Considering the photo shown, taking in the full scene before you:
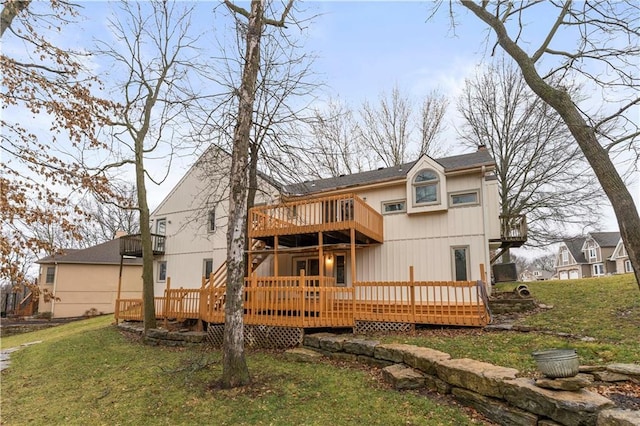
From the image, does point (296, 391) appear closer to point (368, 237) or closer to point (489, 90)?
point (368, 237)

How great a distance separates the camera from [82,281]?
22.6 m

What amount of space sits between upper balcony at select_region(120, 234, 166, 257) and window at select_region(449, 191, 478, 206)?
43.8 feet

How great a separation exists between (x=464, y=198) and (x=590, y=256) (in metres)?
39.6

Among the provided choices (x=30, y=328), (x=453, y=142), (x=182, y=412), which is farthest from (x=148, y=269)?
(x=453, y=142)

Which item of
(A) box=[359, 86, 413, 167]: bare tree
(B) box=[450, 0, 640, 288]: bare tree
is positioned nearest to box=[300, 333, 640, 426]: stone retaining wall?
(B) box=[450, 0, 640, 288]: bare tree

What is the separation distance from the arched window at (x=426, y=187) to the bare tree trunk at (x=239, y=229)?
7.07 m

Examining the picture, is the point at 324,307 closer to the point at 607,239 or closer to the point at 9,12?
the point at 9,12

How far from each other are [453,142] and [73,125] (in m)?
21.8

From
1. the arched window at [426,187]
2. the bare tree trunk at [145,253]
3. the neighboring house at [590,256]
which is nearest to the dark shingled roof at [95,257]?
the bare tree trunk at [145,253]

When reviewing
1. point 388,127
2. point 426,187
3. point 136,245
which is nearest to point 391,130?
point 388,127

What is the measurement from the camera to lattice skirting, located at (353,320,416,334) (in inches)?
362

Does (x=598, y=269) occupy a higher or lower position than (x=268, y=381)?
higher

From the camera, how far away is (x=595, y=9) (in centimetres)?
654

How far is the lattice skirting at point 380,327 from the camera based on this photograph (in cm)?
920
